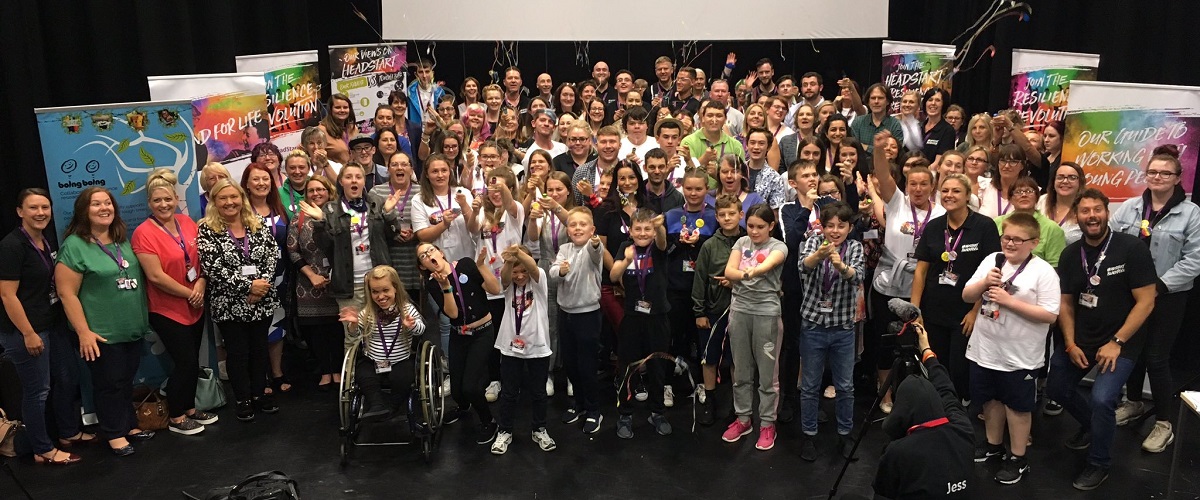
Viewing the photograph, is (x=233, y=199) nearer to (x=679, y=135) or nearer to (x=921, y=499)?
(x=679, y=135)

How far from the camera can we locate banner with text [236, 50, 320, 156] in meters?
6.72

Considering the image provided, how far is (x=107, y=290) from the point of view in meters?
4.46

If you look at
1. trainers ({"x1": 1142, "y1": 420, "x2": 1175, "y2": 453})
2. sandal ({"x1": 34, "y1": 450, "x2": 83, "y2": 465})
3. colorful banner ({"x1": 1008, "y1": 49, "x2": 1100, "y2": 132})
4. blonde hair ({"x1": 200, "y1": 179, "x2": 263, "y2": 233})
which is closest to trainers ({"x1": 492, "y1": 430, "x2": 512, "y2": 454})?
blonde hair ({"x1": 200, "y1": 179, "x2": 263, "y2": 233})

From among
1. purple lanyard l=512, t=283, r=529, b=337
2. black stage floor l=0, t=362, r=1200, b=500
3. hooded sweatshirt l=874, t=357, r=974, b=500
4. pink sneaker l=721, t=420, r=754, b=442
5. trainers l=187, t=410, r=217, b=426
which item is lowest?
black stage floor l=0, t=362, r=1200, b=500

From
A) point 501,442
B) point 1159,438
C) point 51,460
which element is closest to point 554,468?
point 501,442

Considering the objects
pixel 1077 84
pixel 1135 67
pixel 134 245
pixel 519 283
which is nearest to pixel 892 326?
pixel 519 283

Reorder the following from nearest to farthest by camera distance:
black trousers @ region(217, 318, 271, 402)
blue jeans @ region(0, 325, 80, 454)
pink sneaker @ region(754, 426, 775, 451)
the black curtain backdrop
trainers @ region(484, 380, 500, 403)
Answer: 1. blue jeans @ region(0, 325, 80, 454)
2. pink sneaker @ region(754, 426, 775, 451)
3. black trousers @ region(217, 318, 271, 402)
4. trainers @ region(484, 380, 500, 403)
5. the black curtain backdrop

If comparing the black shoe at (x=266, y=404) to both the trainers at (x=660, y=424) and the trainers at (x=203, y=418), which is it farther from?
the trainers at (x=660, y=424)

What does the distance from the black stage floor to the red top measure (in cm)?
72

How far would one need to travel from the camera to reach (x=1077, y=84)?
214 inches

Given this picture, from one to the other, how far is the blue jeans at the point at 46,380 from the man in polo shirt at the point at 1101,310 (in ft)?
16.6

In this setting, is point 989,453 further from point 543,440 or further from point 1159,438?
point 543,440

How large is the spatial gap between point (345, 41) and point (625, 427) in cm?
746

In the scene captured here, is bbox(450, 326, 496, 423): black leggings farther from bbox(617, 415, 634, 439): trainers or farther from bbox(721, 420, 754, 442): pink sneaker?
bbox(721, 420, 754, 442): pink sneaker
